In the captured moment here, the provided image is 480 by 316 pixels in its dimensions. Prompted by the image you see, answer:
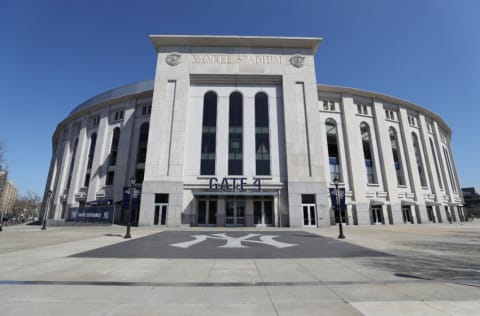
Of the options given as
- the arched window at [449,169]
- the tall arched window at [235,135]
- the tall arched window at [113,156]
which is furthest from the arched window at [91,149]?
the arched window at [449,169]

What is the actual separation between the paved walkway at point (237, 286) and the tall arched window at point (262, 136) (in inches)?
815

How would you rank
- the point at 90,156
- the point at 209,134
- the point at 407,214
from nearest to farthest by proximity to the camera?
the point at 209,134 < the point at 407,214 < the point at 90,156

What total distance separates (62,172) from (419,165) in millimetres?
69836

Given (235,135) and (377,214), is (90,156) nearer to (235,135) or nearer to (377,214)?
(235,135)

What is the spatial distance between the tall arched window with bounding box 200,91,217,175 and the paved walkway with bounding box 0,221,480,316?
20459 millimetres

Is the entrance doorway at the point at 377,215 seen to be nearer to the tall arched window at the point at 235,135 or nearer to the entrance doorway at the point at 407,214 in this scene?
the entrance doorway at the point at 407,214

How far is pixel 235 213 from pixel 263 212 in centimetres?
365

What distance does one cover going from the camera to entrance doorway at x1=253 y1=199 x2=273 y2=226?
2747 centimetres

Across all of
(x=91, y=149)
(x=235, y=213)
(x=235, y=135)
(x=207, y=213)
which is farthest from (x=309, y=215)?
(x=91, y=149)

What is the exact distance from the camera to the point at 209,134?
3012 centimetres

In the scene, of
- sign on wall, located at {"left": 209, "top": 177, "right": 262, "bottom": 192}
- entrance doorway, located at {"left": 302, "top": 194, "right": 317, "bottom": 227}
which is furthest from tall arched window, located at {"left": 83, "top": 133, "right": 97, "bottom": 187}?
entrance doorway, located at {"left": 302, "top": 194, "right": 317, "bottom": 227}

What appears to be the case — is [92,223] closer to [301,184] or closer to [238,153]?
[238,153]

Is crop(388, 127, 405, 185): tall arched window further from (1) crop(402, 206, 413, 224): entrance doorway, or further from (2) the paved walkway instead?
(2) the paved walkway

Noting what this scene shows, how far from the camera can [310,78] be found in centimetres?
3186
